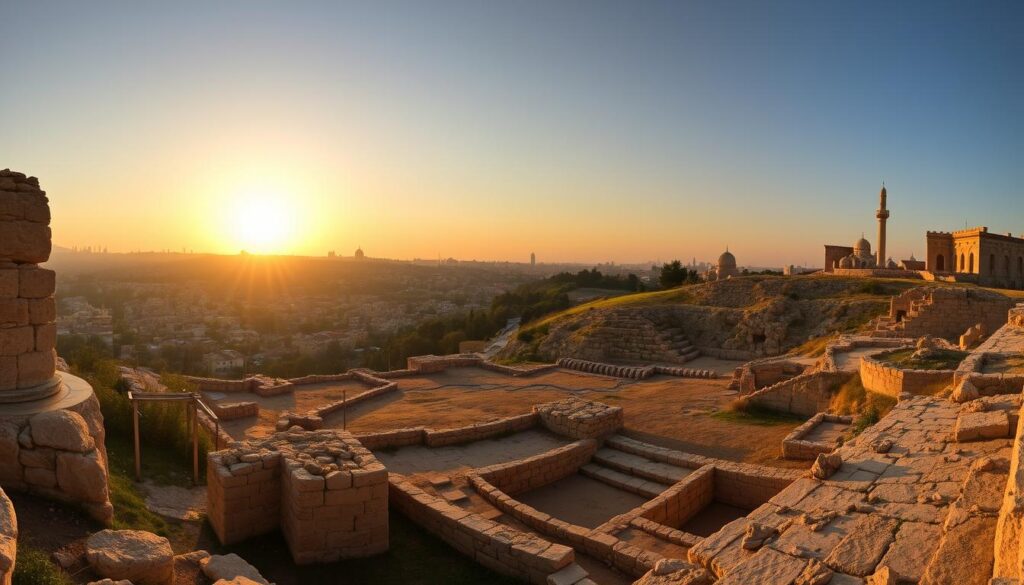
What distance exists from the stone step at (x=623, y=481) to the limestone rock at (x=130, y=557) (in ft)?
22.3

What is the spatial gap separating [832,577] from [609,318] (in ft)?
84.3

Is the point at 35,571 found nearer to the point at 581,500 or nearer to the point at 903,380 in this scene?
the point at 581,500

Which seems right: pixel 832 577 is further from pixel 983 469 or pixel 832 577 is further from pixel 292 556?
pixel 292 556

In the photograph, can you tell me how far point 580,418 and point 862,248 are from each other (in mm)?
46204

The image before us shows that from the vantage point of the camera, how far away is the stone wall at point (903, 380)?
413 inches

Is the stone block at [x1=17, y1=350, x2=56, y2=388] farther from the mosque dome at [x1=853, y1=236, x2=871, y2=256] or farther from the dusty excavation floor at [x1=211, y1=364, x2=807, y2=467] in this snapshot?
the mosque dome at [x1=853, y1=236, x2=871, y2=256]

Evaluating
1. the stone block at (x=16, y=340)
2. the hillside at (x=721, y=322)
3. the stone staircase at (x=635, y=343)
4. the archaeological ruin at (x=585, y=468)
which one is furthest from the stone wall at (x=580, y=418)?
the stone staircase at (x=635, y=343)

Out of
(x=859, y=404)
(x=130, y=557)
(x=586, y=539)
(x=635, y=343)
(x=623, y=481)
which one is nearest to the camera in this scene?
(x=130, y=557)

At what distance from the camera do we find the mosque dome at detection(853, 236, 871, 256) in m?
47.2

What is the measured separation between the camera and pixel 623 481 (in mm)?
9797

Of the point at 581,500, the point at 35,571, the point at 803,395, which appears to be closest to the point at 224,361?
the point at 581,500

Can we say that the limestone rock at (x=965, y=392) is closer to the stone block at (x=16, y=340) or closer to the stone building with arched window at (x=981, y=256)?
the stone block at (x=16, y=340)

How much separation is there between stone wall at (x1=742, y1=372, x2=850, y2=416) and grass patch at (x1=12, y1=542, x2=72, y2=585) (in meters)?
12.8

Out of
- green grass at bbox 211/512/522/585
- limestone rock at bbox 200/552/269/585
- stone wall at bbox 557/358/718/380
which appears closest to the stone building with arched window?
stone wall at bbox 557/358/718/380
